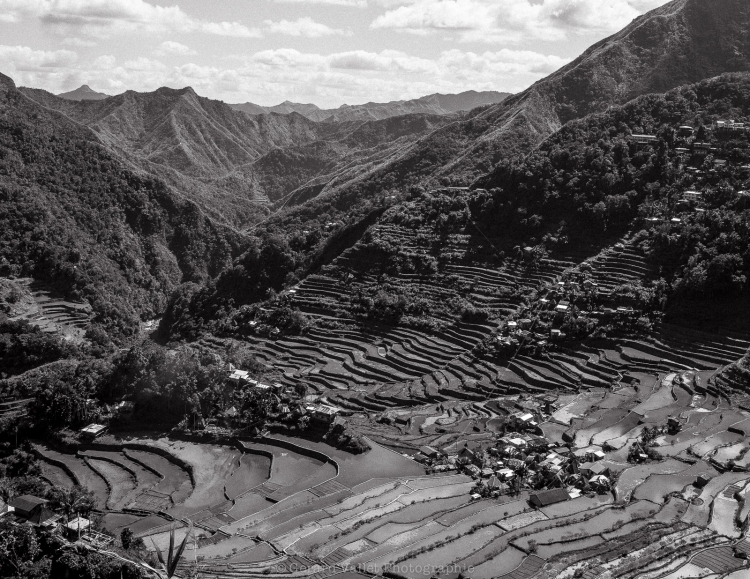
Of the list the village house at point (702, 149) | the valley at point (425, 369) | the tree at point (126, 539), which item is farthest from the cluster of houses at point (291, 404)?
the village house at point (702, 149)

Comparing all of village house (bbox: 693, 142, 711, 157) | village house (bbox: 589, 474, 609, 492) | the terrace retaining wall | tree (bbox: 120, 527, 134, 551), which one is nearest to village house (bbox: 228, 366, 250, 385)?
the terrace retaining wall

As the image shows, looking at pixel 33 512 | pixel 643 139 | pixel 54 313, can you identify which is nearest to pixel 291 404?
pixel 33 512

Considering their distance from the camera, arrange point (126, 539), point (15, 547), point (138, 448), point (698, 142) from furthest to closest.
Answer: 1. point (698, 142)
2. point (138, 448)
3. point (126, 539)
4. point (15, 547)

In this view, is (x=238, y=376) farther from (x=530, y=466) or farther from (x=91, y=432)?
(x=530, y=466)

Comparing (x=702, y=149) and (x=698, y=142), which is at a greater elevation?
(x=698, y=142)

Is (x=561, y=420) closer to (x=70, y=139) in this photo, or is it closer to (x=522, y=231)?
(x=522, y=231)

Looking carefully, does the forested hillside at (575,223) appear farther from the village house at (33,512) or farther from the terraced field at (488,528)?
the village house at (33,512)

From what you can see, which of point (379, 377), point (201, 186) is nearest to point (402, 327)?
point (379, 377)

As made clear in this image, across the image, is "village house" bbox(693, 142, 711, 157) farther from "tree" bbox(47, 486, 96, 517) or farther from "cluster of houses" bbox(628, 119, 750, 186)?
"tree" bbox(47, 486, 96, 517)
